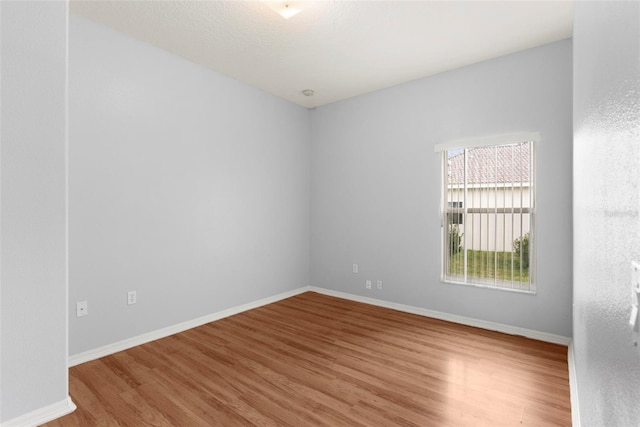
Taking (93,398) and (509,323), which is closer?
(93,398)

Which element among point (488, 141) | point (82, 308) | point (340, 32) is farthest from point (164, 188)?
point (488, 141)

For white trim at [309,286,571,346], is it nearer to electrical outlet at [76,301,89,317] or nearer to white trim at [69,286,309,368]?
white trim at [69,286,309,368]

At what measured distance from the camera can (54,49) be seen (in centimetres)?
200

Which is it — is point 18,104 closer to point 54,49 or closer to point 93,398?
point 54,49

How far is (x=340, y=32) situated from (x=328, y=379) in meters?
2.92

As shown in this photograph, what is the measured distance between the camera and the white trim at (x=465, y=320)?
307 centimetres

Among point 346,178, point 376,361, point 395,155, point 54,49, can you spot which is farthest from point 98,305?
point 395,155

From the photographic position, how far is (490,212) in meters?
3.46

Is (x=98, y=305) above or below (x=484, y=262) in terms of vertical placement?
below

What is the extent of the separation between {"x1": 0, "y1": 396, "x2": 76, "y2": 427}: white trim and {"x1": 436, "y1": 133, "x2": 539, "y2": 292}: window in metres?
3.54

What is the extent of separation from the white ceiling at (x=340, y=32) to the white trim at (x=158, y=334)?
2.83 meters

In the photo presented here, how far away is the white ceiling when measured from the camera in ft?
8.36

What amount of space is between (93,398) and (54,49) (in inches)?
89.7

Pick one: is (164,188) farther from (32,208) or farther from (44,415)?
(44,415)
